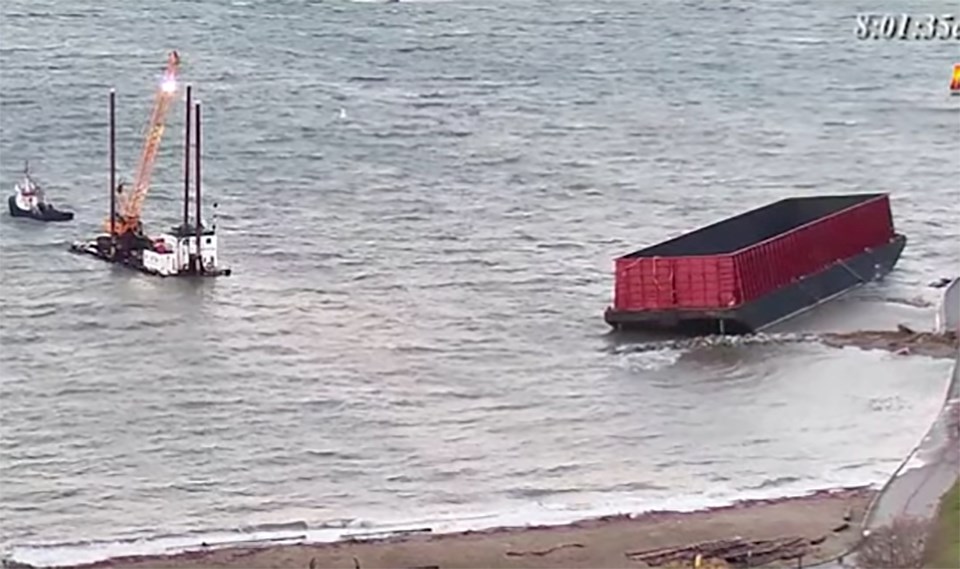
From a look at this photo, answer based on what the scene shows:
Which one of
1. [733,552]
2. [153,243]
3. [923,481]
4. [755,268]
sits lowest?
[153,243]

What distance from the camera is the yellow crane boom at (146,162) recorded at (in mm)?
56844

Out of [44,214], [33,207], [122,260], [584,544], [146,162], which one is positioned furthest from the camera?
[146,162]

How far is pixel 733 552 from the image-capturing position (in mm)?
31047

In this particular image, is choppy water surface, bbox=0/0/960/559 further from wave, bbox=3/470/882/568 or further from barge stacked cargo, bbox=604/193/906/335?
barge stacked cargo, bbox=604/193/906/335

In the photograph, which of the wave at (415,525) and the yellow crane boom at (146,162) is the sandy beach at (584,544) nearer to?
the wave at (415,525)

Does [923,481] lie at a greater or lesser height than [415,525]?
greater

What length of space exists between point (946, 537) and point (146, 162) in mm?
37705

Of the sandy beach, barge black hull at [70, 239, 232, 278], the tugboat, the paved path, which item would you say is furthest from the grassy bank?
the tugboat

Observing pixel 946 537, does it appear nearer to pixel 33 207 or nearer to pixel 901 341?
pixel 901 341

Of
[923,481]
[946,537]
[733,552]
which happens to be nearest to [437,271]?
[923,481]

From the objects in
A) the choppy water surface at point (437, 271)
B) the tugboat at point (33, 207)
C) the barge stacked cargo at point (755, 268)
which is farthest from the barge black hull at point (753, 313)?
the tugboat at point (33, 207)

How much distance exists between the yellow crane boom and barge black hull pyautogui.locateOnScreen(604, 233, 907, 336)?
14.2 metres

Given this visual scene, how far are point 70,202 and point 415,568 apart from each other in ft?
103

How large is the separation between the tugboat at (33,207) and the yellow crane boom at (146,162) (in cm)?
143
